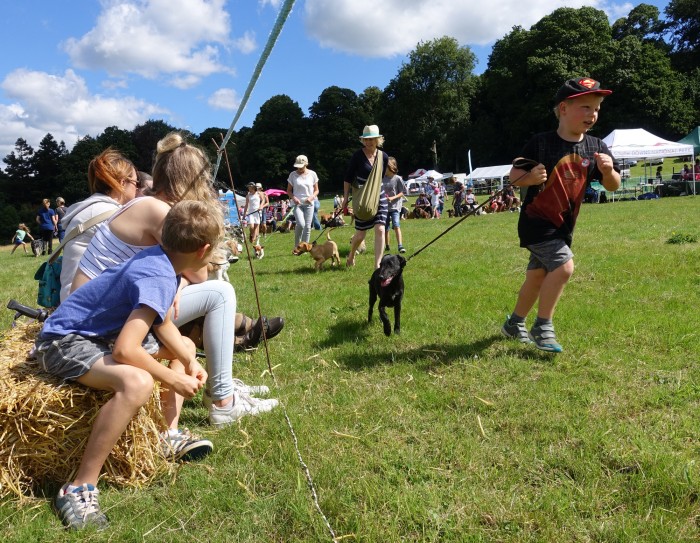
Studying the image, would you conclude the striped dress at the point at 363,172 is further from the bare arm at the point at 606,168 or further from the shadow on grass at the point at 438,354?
the bare arm at the point at 606,168

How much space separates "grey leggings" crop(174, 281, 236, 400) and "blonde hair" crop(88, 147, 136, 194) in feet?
3.37

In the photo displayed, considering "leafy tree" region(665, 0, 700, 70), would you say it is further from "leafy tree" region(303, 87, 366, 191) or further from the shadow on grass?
the shadow on grass

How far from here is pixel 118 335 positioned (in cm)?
248

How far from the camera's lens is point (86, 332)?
251cm

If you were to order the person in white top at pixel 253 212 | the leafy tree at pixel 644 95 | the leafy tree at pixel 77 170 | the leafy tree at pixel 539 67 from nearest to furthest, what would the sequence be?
the person in white top at pixel 253 212, the leafy tree at pixel 644 95, the leafy tree at pixel 539 67, the leafy tree at pixel 77 170

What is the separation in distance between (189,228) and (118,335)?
0.62 metres

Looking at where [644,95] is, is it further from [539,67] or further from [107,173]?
[107,173]

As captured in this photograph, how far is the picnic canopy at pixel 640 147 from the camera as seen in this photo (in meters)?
24.8

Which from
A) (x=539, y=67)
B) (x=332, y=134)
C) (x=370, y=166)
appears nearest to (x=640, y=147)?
(x=370, y=166)

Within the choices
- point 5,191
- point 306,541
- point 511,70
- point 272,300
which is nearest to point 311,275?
point 272,300

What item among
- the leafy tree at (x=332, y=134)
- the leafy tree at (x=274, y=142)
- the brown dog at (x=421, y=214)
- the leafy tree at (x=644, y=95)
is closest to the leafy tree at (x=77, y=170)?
the leafy tree at (x=274, y=142)

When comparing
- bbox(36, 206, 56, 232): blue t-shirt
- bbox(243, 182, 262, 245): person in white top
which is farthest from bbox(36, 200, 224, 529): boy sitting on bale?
bbox(36, 206, 56, 232): blue t-shirt

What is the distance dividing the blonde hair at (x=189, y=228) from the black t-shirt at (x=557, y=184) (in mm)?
2617

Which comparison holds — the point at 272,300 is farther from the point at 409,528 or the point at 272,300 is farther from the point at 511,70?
the point at 511,70
